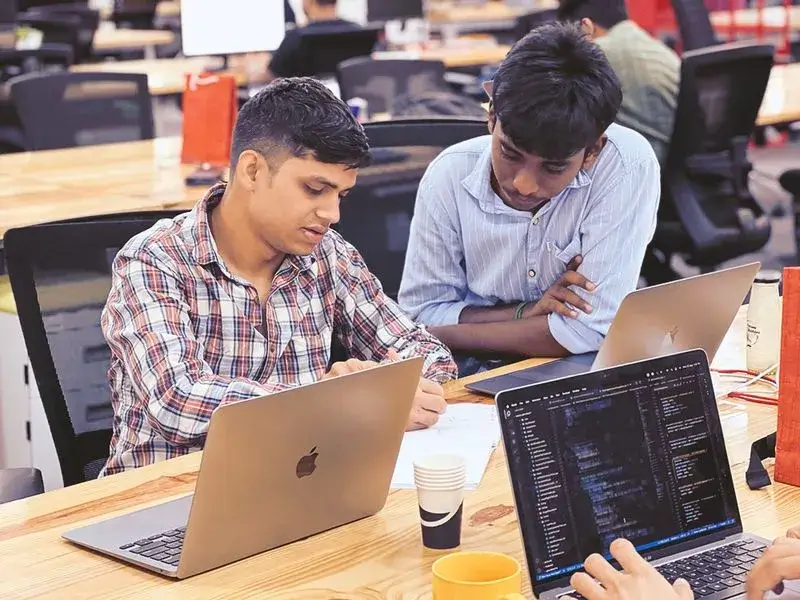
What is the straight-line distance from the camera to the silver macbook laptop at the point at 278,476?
4.67ft

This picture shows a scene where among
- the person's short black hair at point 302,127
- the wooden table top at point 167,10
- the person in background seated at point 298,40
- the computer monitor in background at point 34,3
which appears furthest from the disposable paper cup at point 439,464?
the wooden table top at point 167,10

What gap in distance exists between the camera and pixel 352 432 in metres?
1.55

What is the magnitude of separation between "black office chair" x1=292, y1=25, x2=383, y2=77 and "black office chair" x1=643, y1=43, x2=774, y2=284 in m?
2.00

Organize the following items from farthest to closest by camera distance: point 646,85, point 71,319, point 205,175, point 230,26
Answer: point 646,85 < point 230,26 < point 205,175 < point 71,319

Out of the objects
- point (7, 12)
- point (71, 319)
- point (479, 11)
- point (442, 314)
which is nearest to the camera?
point (71, 319)

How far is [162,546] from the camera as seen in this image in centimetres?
155

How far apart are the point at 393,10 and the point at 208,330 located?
5.70m

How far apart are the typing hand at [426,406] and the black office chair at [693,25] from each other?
532 centimetres

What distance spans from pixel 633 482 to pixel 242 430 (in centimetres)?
43

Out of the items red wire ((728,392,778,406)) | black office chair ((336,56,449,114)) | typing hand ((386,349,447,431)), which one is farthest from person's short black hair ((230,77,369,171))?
black office chair ((336,56,449,114))

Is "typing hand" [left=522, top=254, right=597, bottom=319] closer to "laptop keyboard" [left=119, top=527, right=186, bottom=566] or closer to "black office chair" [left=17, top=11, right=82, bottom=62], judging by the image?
"laptop keyboard" [left=119, top=527, right=186, bottom=566]

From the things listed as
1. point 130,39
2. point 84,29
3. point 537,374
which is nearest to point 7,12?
point 84,29

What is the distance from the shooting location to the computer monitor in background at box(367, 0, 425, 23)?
7.50 metres

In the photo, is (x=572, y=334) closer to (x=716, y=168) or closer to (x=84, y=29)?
(x=716, y=168)
